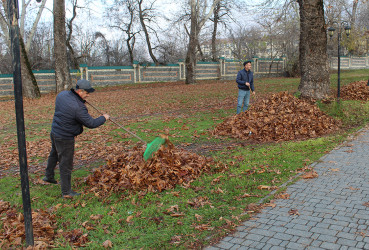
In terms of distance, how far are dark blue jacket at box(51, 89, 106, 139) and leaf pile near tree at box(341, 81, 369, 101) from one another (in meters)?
12.3

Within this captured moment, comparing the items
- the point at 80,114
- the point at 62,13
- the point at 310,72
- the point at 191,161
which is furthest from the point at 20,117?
the point at 62,13

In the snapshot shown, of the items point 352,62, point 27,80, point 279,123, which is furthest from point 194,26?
point 352,62

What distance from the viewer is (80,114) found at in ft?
16.7

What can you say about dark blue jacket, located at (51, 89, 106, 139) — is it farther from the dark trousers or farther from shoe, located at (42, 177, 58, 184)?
shoe, located at (42, 177, 58, 184)

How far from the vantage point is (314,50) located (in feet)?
38.3

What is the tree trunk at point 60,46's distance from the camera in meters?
22.3

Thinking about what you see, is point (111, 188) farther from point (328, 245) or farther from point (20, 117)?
point (328, 245)

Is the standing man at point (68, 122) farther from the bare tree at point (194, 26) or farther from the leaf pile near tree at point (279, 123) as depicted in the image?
the bare tree at point (194, 26)

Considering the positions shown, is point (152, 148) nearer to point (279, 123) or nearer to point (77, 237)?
point (77, 237)

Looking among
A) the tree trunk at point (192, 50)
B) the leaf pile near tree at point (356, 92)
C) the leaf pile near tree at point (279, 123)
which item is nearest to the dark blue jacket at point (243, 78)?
the leaf pile near tree at point (279, 123)

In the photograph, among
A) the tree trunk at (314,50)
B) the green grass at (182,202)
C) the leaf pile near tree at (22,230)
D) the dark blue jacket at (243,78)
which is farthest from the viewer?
the tree trunk at (314,50)

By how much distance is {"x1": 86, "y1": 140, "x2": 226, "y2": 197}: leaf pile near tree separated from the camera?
17.6 ft

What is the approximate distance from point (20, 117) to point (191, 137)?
19.5 ft

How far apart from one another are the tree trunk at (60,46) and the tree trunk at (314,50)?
53.7 feet
